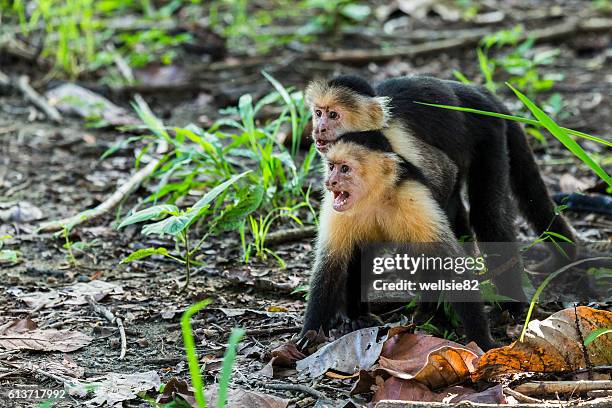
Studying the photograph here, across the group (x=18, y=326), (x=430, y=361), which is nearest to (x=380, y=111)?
(x=430, y=361)

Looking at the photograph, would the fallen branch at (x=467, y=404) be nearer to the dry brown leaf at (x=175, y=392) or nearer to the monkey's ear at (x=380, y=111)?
the dry brown leaf at (x=175, y=392)

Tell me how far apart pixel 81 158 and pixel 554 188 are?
2639 millimetres

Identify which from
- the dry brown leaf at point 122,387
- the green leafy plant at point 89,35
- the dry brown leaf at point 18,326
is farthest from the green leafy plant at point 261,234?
the green leafy plant at point 89,35

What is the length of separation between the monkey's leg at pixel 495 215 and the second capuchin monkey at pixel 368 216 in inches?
17.5

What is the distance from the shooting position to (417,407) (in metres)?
2.19

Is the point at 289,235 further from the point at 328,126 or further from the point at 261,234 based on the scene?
the point at 328,126

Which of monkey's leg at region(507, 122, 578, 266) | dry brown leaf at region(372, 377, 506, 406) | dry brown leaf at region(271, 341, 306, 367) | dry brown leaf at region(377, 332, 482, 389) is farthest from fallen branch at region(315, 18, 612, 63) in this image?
dry brown leaf at region(372, 377, 506, 406)

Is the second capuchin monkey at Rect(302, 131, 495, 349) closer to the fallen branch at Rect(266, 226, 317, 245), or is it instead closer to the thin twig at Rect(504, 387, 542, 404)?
the thin twig at Rect(504, 387, 542, 404)

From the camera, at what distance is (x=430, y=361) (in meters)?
Answer: 2.40

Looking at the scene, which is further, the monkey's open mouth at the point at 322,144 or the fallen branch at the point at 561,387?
the monkey's open mouth at the point at 322,144

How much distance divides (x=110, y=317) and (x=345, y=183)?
977 mm

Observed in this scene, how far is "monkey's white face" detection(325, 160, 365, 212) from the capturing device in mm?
2938

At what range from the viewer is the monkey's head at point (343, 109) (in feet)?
10.3

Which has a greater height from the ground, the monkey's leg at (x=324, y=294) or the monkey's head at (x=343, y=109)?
the monkey's head at (x=343, y=109)
